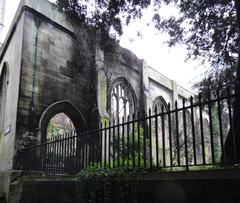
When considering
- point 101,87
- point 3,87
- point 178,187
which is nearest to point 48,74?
point 101,87

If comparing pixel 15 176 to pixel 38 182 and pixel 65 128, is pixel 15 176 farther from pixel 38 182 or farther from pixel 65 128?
pixel 65 128

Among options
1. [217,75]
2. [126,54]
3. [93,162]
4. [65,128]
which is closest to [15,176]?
[93,162]

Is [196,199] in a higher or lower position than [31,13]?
lower

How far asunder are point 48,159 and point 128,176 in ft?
13.8

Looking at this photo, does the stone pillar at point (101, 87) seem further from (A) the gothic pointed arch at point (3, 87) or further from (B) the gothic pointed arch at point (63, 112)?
(A) the gothic pointed arch at point (3, 87)

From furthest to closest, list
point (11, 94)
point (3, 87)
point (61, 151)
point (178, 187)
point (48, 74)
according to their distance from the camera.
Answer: point (3, 87) → point (48, 74) → point (11, 94) → point (61, 151) → point (178, 187)

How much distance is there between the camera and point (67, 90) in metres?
13.1

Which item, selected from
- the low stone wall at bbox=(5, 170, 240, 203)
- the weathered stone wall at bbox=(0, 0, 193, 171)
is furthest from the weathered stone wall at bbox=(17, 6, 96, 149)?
the low stone wall at bbox=(5, 170, 240, 203)

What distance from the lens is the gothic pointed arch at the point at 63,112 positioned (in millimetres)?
11328

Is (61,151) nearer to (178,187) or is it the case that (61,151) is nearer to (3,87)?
(178,187)

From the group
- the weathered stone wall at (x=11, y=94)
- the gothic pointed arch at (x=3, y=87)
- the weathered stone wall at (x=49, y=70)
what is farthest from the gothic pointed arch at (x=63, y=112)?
the gothic pointed arch at (x=3, y=87)

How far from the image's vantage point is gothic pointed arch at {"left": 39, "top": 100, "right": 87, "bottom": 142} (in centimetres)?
1133

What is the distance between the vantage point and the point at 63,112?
12.9 m

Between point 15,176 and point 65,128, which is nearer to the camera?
point 15,176
